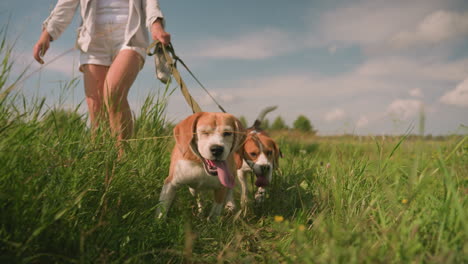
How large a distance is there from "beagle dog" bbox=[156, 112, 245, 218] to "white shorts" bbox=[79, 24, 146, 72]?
4.00ft

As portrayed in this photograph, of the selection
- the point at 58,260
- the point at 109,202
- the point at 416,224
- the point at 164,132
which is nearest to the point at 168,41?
the point at 164,132

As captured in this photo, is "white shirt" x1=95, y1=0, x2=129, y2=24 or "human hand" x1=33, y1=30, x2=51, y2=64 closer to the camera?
"human hand" x1=33, y1=30, x2=51, y2=64

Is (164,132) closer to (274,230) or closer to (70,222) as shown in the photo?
(274,230)

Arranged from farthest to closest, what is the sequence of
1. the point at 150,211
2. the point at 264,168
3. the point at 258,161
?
the point at 258,161 < the point at 264,168 < the point at 150,211

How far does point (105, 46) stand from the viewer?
10.5 feet

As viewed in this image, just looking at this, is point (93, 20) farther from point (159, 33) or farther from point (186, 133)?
point (186, 133)

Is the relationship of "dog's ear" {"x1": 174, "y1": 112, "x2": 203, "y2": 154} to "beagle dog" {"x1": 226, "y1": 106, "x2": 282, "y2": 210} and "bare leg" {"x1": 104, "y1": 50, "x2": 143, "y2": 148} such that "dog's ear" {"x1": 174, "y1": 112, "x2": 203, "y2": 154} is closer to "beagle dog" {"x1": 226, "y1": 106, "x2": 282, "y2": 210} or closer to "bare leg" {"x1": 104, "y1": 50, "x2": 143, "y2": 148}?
"bare leg" {"x1": 104, "y1": 50, "x2": 143, "y2": 148}

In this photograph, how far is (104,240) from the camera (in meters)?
1.50

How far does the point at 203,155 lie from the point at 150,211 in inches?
27.4

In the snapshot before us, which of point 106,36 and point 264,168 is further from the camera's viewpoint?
point 264,168

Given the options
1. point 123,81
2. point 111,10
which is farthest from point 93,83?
Result: point 111,10

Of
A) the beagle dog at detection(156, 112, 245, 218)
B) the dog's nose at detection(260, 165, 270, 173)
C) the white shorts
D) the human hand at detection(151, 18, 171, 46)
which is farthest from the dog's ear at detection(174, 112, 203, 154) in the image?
the dog's nose at detection(260, 165, 270, 173)

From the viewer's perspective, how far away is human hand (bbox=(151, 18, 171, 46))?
115 inches

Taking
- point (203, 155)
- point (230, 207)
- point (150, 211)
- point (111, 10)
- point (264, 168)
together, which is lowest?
point (230, 207)
